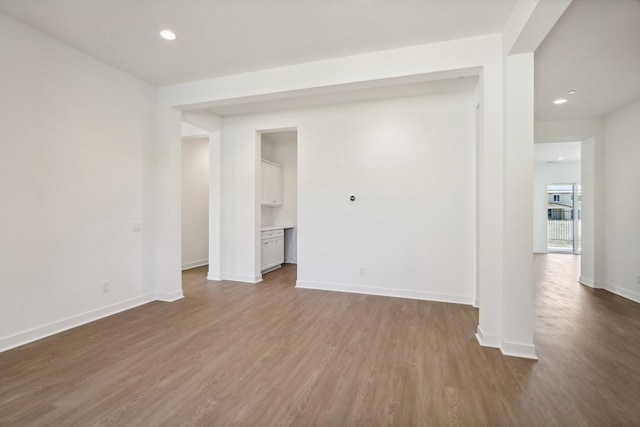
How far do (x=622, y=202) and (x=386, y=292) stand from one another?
13.4ft

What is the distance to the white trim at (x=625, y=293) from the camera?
4.18 meters

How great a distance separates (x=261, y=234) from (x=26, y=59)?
379 cm

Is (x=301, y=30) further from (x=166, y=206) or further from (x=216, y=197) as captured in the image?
(x=216, y=197)

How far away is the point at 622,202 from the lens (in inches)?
177

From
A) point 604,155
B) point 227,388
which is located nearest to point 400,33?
point 227,388

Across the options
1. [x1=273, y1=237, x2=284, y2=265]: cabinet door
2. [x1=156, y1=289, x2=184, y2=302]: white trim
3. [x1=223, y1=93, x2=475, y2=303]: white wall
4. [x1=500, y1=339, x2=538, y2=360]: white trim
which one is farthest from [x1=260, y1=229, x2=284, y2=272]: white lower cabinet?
[x1=500, y1=339, x2=538, y2=360]: white trim

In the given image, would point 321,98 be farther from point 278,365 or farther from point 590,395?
point 590,395

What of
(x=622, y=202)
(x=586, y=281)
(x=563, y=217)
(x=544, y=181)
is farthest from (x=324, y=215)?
(x=563, y=217)

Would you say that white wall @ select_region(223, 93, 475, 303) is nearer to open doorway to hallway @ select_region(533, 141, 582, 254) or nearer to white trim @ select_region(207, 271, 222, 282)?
white trim @ select_region(207, 271, 222, 282)

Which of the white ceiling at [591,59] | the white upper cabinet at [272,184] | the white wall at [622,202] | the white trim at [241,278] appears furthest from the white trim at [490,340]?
the white upper cabinet at [272,184]

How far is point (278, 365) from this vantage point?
7.77 ft

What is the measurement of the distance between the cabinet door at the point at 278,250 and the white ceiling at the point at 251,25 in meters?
3.78

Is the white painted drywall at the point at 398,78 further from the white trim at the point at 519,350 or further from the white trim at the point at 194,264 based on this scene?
the white trim at the point at 194,264

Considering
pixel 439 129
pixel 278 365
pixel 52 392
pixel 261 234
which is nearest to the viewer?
pixel 52 392
